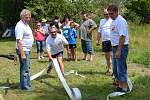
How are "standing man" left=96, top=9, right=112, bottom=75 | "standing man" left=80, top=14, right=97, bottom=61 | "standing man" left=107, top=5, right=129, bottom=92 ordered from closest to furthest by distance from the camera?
"standing man" left=107, top=5, right=129, bottom=92 → "standing man" left=96, top=9, right=112, bottom=75 → "standing man" left=80, top=14, right=97, bottom=61

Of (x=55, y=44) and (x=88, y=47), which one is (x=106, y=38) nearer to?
(x=55, y=44)

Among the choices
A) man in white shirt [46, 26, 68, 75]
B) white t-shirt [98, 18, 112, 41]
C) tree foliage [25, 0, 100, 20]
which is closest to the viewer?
man in white shirt [46, 26, 68, 75]

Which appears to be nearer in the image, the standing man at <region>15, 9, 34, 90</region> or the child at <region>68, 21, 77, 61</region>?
the standing man at <region>15, 9, 34, 90</region>

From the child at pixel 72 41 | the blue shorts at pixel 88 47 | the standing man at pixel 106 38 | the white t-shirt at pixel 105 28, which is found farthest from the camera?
the child at pixel 72 41

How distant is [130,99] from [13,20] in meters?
30.1

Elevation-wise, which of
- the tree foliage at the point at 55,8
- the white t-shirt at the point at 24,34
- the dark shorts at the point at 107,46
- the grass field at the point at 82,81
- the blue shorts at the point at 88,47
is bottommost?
the grass field at the point at 82,81

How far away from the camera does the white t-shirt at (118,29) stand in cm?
902

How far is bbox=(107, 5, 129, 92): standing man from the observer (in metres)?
9.01

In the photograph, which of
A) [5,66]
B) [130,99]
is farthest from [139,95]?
[5,66]

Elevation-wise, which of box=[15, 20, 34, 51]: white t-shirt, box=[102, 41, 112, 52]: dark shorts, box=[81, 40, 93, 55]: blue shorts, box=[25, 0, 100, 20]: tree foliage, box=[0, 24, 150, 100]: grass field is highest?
box=[25, 0, 100, 20]: tree foliage

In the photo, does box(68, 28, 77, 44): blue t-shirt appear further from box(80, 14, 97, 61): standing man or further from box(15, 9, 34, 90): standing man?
box(15, 9, 34, 90): standing man

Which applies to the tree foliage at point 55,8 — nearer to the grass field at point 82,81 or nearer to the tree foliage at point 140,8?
the tree foliage at point 140,8

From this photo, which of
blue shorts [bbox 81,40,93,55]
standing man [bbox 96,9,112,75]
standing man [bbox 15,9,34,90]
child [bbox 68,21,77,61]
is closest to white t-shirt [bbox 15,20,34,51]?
standing man [bbox 15,9,34,90]

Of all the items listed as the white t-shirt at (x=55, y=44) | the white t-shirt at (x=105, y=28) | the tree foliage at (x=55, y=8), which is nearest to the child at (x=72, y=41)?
the white t-shirt at (x=105, y=28)
